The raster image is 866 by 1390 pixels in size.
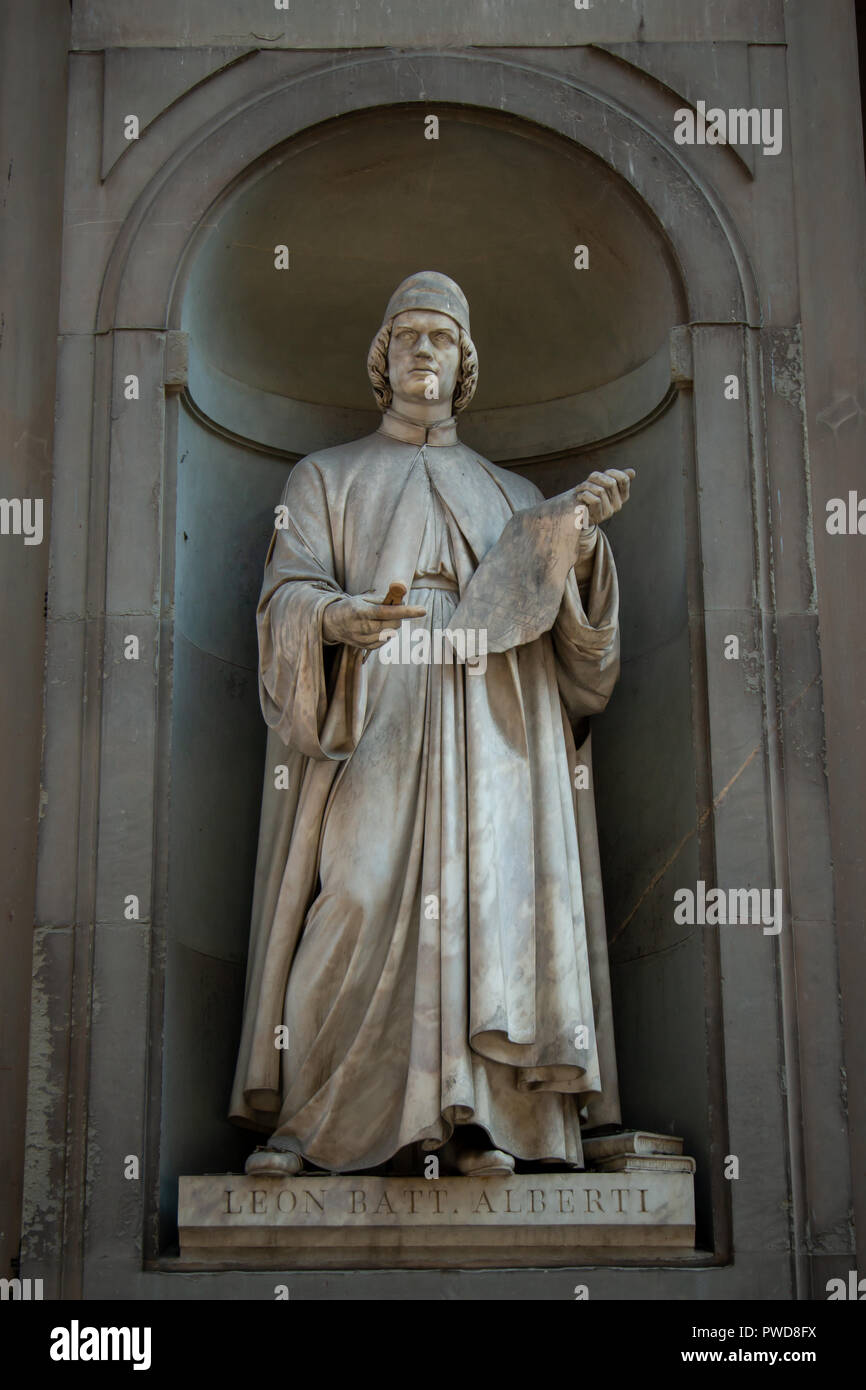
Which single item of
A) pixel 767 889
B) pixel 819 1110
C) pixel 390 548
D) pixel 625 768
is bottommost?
pixel 819 1110

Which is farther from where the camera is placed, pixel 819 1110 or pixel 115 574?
pixel 115 574

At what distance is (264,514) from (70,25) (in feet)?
6.11

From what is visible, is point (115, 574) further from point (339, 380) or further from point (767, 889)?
point (767, 889)

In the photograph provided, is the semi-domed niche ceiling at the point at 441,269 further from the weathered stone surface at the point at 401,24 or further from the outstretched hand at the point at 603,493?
the outstretched hand at the point at 603,493

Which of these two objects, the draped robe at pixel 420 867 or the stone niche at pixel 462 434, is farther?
the stone niche at pixel 462 434

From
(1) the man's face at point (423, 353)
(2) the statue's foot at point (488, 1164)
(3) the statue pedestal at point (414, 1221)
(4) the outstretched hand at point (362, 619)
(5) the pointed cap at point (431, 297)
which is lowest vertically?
(3) the statue pedestal at point (414, 1221)

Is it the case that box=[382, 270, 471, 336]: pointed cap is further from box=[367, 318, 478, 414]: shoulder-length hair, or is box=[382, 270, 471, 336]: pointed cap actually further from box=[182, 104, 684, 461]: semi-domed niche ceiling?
box=[182, 104, 684, 461]: semi-domed niche ceiling

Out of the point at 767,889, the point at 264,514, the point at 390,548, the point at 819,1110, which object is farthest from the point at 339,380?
the point at 819,1110

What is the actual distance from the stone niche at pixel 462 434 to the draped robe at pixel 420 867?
0.27 meters

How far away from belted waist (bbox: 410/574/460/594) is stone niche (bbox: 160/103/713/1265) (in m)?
0.77

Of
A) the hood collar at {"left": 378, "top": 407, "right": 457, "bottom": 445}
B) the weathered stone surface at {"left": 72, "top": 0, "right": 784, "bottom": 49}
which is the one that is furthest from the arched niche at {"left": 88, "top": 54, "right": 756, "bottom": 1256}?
the hood collar at {"left": 378, "top": 407, "right": 457, "bottom": 445}

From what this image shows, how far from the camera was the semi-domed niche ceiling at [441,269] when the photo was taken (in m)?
8.84

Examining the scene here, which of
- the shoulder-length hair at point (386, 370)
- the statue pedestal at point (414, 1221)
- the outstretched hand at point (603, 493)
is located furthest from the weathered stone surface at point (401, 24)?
the statue pedestal at point (414, 1221)

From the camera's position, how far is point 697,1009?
7.87m
